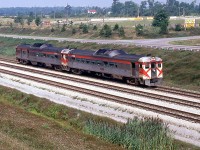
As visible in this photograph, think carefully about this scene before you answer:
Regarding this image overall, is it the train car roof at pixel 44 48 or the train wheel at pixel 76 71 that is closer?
the train wheel at pixel 76 71

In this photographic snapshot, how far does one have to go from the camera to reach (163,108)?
2914 cm

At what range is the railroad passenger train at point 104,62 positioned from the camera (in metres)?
37.2

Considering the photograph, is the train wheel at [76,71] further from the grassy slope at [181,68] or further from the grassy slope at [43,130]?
the grassy slope at [43,130]

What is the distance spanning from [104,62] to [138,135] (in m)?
20.8

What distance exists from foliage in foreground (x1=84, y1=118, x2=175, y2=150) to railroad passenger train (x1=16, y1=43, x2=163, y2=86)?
14095 millimetres

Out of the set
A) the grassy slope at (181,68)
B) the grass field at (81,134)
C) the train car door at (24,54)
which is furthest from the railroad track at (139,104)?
the train car door at (24,54)

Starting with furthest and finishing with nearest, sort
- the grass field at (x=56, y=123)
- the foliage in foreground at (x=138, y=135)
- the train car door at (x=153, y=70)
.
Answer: the train car door at (x=153, y=70) < the grass field at (x=56, y=123) < the foliage in foreground at (x=138, y=135)

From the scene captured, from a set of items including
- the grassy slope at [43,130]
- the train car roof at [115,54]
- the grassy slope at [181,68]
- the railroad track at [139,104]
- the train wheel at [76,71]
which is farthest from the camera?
the train wheel at [76,71]

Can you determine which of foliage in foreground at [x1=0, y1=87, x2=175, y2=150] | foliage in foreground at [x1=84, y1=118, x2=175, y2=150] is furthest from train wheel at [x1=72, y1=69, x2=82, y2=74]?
foliage in foreground at [x1=84, y1=118, x2=175, y2=150]

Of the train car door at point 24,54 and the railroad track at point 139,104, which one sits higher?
the train car door at point 24,54

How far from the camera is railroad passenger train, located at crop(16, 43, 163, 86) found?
3719 cm

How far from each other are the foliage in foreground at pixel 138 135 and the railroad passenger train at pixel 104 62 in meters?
14.1

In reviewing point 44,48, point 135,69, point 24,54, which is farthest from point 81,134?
point 24,54

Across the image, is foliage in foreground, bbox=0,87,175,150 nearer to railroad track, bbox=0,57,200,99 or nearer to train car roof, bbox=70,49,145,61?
railroad track, bbox=0,57,200,99
